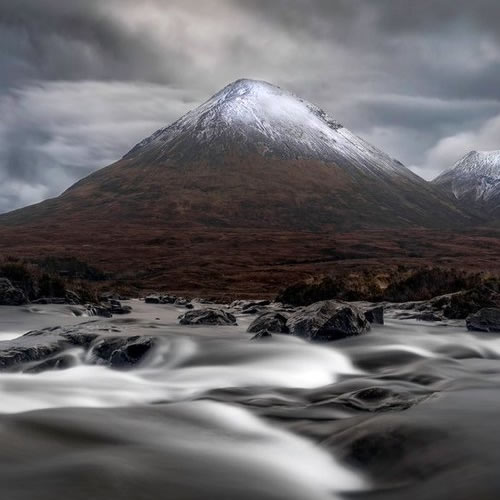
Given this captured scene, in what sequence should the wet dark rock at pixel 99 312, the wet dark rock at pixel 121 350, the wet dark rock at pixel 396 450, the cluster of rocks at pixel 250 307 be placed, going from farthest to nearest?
the cluster of rocks at pixel 250 307, the wet dark rock at pixel 99 312, the wet dark rock at pixel 121 350, the wet dark rock at pixel 396 450

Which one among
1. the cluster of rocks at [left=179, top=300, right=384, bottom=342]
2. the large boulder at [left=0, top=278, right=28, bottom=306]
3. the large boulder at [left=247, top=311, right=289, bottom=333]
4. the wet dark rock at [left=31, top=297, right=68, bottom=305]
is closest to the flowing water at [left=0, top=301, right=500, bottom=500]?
the cluster of rocks at [left=179, top=300, right=384, bottom=342]

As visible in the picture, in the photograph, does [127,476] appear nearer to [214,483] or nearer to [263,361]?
[214,483]

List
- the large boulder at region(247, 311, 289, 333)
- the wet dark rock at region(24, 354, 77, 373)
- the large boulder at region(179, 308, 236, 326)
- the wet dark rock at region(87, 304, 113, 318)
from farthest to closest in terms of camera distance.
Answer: the wet dark rock at region(87, 304, 113, 318), the large boulder at region(179, 308, 236, 326), the large boulder at region(247, 311, 289, 333), the wet dark rock at region(24, 354, 77, 373)

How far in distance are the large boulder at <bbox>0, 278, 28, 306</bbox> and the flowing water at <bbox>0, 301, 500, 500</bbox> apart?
1173 cm

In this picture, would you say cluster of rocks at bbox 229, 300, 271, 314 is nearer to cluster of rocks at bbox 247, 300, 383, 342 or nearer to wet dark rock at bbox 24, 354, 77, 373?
cluster of rocks at bbox 247, 300, 383, 342

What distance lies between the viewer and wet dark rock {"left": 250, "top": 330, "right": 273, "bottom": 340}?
15062 mm

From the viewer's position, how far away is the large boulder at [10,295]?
22.7m

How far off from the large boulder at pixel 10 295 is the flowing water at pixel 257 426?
1173cm

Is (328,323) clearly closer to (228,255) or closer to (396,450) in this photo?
(396,450)

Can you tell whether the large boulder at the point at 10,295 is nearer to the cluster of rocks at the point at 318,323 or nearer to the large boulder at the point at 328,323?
the cluster of rocks at the point at 318,323

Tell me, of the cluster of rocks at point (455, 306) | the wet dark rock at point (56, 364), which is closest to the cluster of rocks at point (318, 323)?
the wet dark rock at point (56, 364)

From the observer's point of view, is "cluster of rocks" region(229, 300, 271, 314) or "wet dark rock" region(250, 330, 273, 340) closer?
"wet dark rock" region(250, 330, 273, 340)

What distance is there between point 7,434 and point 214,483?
272 cm

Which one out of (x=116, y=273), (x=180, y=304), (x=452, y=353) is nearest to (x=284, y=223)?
(x=116, y=273)
